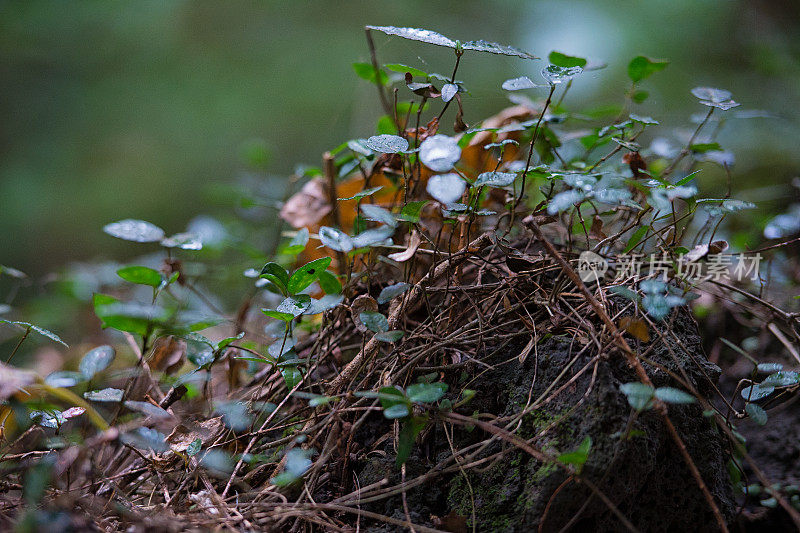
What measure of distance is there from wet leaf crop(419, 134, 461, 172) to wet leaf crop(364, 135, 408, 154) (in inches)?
3.7

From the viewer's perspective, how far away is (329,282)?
0.89 meters

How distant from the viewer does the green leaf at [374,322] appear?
802 millimetres

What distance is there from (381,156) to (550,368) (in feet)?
1.81

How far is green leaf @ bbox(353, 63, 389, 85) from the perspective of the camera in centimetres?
111

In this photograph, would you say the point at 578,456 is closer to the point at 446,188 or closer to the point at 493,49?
the point at 446,188

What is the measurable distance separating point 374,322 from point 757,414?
608 millimetres

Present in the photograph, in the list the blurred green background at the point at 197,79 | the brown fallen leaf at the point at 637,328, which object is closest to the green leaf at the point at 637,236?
the brown fallen leaf at the point at 637,328

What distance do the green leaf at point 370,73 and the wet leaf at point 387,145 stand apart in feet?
1.10

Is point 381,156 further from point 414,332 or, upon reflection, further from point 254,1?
point 254,1

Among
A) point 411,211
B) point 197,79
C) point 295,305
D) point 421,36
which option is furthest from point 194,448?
point 197,79

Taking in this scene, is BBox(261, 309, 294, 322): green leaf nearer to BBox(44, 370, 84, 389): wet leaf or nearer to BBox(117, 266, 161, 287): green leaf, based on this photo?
BBox(117, 266, 161, 287): green leaf

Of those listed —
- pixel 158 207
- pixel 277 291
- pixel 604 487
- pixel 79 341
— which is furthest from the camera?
pixel 158 207

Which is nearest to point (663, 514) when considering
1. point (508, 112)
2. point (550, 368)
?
point (550, 368)

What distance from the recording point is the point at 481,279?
1004 mm
